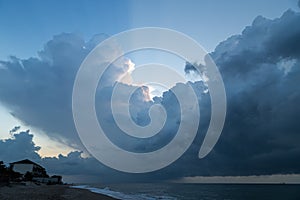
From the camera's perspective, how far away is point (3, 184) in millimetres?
62938

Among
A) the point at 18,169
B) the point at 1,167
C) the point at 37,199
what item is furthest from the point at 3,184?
the point at 18,169

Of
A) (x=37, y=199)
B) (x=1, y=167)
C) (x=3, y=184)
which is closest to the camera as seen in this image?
(x=37, y=199)

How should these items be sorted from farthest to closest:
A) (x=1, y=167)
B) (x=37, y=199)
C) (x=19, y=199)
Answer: (x=1, y=167), (x=37, y=199), (x=19, y=199)

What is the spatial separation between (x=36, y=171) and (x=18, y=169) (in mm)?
6795

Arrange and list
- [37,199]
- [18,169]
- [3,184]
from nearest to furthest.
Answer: [37,199] < [3,184] < [18,169]

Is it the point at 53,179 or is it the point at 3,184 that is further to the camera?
the point at 53,179

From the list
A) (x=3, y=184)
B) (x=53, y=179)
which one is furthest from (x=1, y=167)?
(x=53, y=179)

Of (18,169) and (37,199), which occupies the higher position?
(18,169)

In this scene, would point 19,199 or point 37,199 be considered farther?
point 37,199

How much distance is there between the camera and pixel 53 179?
118 m

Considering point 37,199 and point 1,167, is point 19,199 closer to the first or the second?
point 37,199

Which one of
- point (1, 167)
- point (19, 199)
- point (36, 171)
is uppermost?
point (36, 171)

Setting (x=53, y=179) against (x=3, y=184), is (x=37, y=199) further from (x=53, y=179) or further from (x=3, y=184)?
(x=53, y=179)

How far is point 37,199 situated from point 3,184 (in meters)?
31.0
